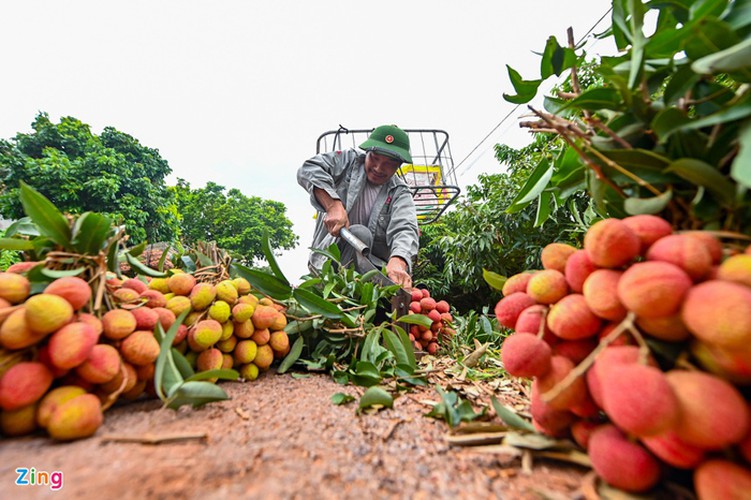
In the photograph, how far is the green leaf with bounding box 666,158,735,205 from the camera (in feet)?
1.12

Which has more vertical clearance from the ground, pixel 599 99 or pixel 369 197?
pixel 369 197

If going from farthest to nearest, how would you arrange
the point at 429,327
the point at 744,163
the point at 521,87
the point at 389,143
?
1. the point at 389,143
2. the point at 429,327
3. the point at 521,87
4. the point at 744,163

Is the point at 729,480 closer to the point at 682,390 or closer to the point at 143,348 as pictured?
the point at 682,390

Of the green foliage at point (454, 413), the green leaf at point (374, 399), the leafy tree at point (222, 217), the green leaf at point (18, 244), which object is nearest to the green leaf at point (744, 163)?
the green foliage at point (454, 413)

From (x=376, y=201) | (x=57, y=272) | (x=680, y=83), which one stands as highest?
(x=376, y=201)

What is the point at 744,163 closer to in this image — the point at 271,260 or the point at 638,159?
the point at 638,159

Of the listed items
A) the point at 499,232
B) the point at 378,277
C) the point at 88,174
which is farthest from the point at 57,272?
the point at 88,174

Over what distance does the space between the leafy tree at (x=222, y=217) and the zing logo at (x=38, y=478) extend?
14513 millimetres

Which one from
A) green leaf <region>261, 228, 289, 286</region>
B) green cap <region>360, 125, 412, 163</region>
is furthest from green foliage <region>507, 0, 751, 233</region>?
green cap <region>360, 125, 412, 163</region>

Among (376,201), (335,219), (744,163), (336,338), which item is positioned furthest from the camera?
(376,201)

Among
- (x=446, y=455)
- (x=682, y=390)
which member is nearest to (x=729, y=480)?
(x=682, y=390)

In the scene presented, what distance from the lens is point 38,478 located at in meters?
0.33

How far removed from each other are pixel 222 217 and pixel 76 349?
16.5 m

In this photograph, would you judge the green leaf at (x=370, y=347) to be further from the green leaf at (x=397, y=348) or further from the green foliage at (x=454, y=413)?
the green foliage at (x=454, y=413)
